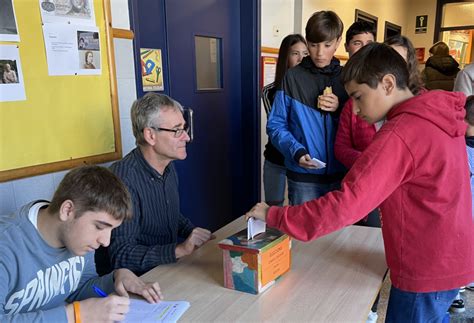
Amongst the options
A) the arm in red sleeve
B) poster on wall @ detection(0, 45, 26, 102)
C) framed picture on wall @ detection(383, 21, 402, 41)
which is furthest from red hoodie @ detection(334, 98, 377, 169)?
framed picture on wall @ detection(383, 21, 402, 41)

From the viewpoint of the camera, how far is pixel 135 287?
1.25 metres

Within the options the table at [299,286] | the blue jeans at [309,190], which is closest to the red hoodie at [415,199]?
the table at [299,286]

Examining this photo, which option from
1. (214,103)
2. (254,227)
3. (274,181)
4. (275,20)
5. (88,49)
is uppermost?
(275,20)

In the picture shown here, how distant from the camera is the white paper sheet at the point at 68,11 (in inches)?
71.5

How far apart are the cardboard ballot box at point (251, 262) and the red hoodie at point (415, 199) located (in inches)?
3.2

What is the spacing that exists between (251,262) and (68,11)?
146cm

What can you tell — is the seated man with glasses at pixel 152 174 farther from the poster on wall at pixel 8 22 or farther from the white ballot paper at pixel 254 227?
the poster on wall at pixel 8 22

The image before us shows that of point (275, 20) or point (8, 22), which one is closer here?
point (8, 22)

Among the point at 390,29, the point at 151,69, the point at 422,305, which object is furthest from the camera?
the point at 390,29

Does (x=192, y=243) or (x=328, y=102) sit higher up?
(x=328, y=102)

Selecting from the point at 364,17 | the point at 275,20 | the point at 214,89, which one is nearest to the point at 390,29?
the point at 364,17

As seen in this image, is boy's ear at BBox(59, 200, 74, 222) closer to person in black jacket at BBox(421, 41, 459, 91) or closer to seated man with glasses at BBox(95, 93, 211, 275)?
seated man with glasses at BBox(95, 93, 211, 275)

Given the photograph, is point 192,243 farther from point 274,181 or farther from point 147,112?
point 274,181

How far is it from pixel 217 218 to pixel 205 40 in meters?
1.46
